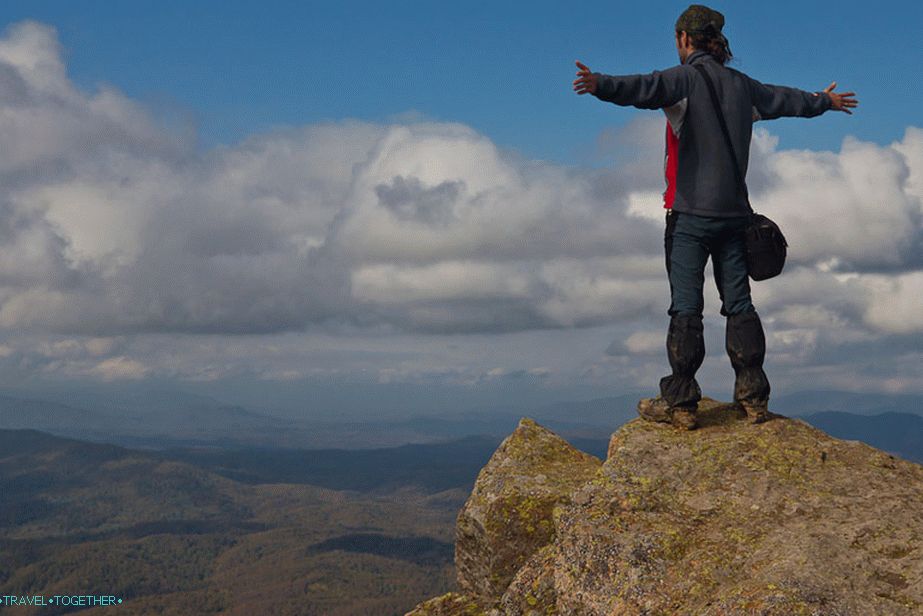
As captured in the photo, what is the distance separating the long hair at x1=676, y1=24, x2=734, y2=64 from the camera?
12.7 metres

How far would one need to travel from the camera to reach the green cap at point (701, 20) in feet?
41.6

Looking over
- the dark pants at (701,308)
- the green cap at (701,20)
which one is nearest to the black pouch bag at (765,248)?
the dark pants at (701,308)

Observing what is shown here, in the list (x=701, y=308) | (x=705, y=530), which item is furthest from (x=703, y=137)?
(x=705, y=530)

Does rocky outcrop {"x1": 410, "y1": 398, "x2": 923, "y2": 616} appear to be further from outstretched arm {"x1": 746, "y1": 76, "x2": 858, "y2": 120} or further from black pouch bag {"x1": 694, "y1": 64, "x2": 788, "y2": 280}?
outstretched arm {"x1": 746, "y1": 76, "x2": 858, "y2": 120}

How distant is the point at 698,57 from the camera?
1265cm

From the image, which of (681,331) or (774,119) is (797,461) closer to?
(681,331)

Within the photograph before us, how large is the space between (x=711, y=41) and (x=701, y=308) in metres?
4.72

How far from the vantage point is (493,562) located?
12133mm

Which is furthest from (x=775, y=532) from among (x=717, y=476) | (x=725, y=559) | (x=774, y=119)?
(x=774, y=119)

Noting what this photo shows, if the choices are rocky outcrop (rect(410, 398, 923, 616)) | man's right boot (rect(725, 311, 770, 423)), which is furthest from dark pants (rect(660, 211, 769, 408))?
rocky outcrop (rect(410, 398, 923, 616))

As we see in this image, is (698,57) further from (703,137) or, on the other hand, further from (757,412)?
(757,412)

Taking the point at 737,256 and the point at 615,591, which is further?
the point at 737,256

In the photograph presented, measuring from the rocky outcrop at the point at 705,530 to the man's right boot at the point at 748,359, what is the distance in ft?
1.36

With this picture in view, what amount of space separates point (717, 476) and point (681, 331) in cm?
299
